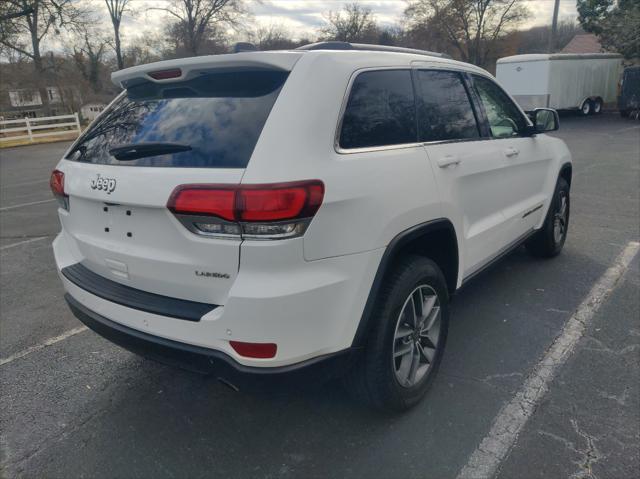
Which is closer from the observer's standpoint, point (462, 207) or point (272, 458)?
point (272, 458)

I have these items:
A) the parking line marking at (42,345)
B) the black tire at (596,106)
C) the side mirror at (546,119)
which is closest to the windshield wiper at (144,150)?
the parking line marking at (42,345)

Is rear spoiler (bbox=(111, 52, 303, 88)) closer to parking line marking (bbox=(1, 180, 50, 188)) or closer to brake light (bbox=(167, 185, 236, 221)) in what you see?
brake light (bbox=(167, 185, 236, 221))

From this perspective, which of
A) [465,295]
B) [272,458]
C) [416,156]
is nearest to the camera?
[272,458]

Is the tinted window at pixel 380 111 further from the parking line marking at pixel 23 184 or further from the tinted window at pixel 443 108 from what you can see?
the parking line marking at pixel 23 184

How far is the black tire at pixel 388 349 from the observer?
2.38m

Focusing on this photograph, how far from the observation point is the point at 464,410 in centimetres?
274

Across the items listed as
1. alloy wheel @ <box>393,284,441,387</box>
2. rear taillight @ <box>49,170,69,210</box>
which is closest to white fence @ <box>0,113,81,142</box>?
rear taillight @ <box>49,170,69,210</box>

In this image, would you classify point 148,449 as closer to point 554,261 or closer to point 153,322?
point 153,322

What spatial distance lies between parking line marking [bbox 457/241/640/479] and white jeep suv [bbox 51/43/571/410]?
0.44 meters

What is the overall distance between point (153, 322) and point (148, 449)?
2.40 ft

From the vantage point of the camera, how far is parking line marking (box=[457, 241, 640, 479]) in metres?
2.36

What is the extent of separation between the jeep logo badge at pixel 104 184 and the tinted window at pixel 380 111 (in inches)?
42.0

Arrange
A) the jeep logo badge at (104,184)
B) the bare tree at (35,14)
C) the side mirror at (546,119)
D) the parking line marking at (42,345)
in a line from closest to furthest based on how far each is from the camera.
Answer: the jeep logo badge at (104,184)
the parking line marking at (42,345)
the side mirror at (546,119)
the bare tree at (35,14)

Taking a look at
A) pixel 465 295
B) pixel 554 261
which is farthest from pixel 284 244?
pixel 554 261
